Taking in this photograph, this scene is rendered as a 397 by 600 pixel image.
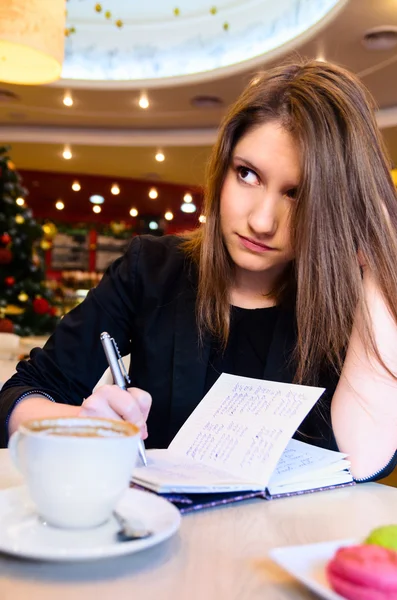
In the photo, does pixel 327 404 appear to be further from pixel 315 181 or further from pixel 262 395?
pixel 315 181

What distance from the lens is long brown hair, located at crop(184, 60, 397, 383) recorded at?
1.19m

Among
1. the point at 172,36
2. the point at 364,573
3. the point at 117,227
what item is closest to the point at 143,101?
the point at 172,36

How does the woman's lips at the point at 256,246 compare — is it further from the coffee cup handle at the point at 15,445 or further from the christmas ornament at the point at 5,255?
the christmas ornament at the point at 5,255

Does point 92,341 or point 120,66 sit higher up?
point 120,66

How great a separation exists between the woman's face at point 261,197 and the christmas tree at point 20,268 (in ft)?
14.5

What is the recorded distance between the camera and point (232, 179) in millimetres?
1275

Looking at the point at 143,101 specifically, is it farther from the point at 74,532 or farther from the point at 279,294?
the point at 74,532

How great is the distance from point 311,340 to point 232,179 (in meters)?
0.34

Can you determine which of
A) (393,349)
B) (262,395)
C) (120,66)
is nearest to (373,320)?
(393,349)

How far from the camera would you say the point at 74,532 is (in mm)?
593

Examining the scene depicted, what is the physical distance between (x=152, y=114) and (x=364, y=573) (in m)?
8.61

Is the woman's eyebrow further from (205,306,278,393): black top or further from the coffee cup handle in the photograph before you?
the coffee cup handle

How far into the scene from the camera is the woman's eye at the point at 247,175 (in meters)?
1.24

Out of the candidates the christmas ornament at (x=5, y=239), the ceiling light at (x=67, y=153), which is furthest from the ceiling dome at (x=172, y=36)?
the christmas ornament at (x=5, y=239)
